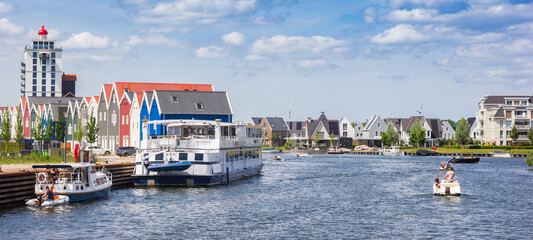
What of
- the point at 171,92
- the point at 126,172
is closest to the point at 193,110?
the point at 171,92

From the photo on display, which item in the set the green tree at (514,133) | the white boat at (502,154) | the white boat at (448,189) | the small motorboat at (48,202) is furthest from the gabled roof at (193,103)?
the green tree at (514,133)

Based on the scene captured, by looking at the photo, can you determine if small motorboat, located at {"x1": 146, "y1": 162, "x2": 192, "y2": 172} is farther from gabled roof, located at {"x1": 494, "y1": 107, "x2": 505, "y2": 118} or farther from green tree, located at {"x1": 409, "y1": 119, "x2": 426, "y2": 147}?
green tree, located at {"x1": 409, "y1": 119, "x2": 426, "y2": 147}

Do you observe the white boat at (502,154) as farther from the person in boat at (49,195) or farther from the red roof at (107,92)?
the person in boat at (49,195)

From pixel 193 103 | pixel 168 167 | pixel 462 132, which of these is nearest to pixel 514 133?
pixel 462 132

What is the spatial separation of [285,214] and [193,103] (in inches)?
2248

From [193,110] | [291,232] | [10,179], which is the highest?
[193,110]

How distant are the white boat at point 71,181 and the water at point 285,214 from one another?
1211mm

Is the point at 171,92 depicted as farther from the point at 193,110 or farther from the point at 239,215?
the point at 239,215

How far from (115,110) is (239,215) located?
7339 cm

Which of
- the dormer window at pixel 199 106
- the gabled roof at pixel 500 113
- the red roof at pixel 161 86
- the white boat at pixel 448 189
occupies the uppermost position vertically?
the red roof at pixel 161 86

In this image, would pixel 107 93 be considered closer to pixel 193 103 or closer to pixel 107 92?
pixel 107 92

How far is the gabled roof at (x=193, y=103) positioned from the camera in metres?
96.4

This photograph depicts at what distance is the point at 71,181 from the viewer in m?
45.3

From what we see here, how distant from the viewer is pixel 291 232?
Answer: 121 feet
